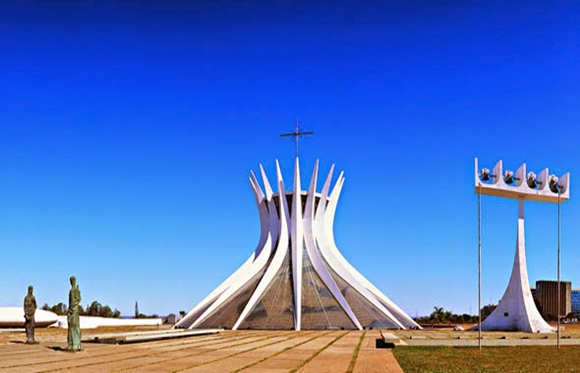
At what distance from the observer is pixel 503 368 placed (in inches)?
595

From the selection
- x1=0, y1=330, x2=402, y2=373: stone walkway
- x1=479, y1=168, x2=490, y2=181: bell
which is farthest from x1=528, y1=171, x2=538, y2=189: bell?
x1=0, y1=330, x2=402, y2=373: stone walkway

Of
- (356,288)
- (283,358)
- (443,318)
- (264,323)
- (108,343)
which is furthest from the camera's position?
(443,318)

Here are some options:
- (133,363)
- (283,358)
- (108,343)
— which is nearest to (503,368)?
(283,358)

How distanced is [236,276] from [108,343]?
2069 centimetres

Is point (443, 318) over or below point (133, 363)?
below

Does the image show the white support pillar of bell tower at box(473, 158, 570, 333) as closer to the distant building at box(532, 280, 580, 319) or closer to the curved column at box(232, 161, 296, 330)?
the curved column at box(232, 161, 296, 330)

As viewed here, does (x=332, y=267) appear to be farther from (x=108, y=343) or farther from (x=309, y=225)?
(x=108, y=343)

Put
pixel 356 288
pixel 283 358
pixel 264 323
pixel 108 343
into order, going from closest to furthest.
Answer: pixel 283 358 → pixel 108 343 → pixel 264 323 → pixel 356 288

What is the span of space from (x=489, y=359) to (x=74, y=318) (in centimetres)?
1124

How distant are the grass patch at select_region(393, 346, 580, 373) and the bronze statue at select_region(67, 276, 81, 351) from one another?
28.0 ft

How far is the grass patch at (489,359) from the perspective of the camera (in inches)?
583

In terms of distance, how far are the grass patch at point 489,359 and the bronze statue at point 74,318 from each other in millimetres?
8534

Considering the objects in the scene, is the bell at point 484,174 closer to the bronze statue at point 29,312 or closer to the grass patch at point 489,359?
the grass patch at point 489,359

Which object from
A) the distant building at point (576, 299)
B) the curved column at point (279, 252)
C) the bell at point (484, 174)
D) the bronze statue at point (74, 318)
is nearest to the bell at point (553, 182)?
the bell at point (484, 174)
